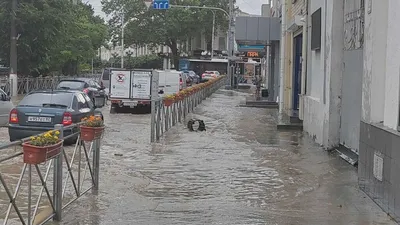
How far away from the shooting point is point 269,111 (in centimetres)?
2884

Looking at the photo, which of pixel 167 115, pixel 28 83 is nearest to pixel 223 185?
pixel 167 115

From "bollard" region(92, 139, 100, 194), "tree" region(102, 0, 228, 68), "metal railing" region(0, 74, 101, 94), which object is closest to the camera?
"bollard" region(92, 139, 100, 194)

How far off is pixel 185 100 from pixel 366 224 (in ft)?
56.4

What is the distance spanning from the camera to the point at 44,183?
6781 millimetres

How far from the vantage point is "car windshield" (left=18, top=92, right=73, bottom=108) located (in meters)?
15.0

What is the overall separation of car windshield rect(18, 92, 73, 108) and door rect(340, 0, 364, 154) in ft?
22.1

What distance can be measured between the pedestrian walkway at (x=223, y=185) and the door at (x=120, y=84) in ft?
30.5

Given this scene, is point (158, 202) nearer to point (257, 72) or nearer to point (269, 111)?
point (269, 111)

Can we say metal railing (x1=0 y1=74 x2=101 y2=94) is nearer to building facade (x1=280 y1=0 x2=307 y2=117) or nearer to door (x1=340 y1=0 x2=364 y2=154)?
building facade (x1=280 y1=0 x2=307 y2=117)

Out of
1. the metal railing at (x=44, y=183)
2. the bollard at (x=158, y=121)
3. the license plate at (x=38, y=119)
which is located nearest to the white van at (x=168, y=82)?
the bollard at (x=158, y=121)

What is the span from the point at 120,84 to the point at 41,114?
12.4 m

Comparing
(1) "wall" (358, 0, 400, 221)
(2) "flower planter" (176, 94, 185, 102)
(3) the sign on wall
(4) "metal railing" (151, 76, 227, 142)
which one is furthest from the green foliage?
(3) the sign on wall

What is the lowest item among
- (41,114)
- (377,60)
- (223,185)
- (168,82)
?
(223,185)

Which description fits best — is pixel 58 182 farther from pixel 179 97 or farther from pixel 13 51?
pixel 13 51
